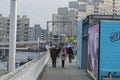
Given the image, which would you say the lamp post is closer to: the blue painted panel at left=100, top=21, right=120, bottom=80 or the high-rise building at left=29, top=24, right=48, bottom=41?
the blue painted panel at left=100, top=21, right=120, bottom=80

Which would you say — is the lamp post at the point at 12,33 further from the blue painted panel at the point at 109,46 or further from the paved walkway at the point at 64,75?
the blue painted panel at the point at 109,46

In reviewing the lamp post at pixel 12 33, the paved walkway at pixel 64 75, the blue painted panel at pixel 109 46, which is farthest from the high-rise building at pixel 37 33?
the blue painted panel at pixel 109 46

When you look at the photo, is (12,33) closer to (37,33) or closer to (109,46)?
(109,46)

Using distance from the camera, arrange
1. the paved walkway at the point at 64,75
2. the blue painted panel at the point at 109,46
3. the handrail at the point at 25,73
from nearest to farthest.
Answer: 1. the handrail at the point at 25,73
2. the blue painted panel at the point at 109,46
3. the paved walkway at the point at 64,75

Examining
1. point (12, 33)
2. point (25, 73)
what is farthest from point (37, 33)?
point (25, 73)

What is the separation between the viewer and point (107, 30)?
18.7 metres

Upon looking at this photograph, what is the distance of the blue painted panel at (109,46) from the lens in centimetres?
1861

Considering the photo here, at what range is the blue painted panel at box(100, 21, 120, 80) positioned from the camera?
18609 mm

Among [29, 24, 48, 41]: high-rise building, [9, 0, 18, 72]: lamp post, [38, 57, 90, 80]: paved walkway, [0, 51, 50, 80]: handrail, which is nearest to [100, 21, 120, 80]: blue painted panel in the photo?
[0, 51, 50, 80]: handrail

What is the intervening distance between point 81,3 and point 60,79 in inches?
4478

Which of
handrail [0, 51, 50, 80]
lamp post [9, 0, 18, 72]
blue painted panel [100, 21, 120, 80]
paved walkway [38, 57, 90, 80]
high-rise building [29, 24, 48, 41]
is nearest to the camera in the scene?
handrail [0, 51, 50, 80]

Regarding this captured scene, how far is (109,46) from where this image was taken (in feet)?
61.2

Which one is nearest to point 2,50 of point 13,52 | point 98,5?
point 98,5

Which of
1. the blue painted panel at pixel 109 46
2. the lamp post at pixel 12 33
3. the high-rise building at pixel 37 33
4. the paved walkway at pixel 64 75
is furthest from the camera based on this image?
the high-rise building at pixel 37 33
